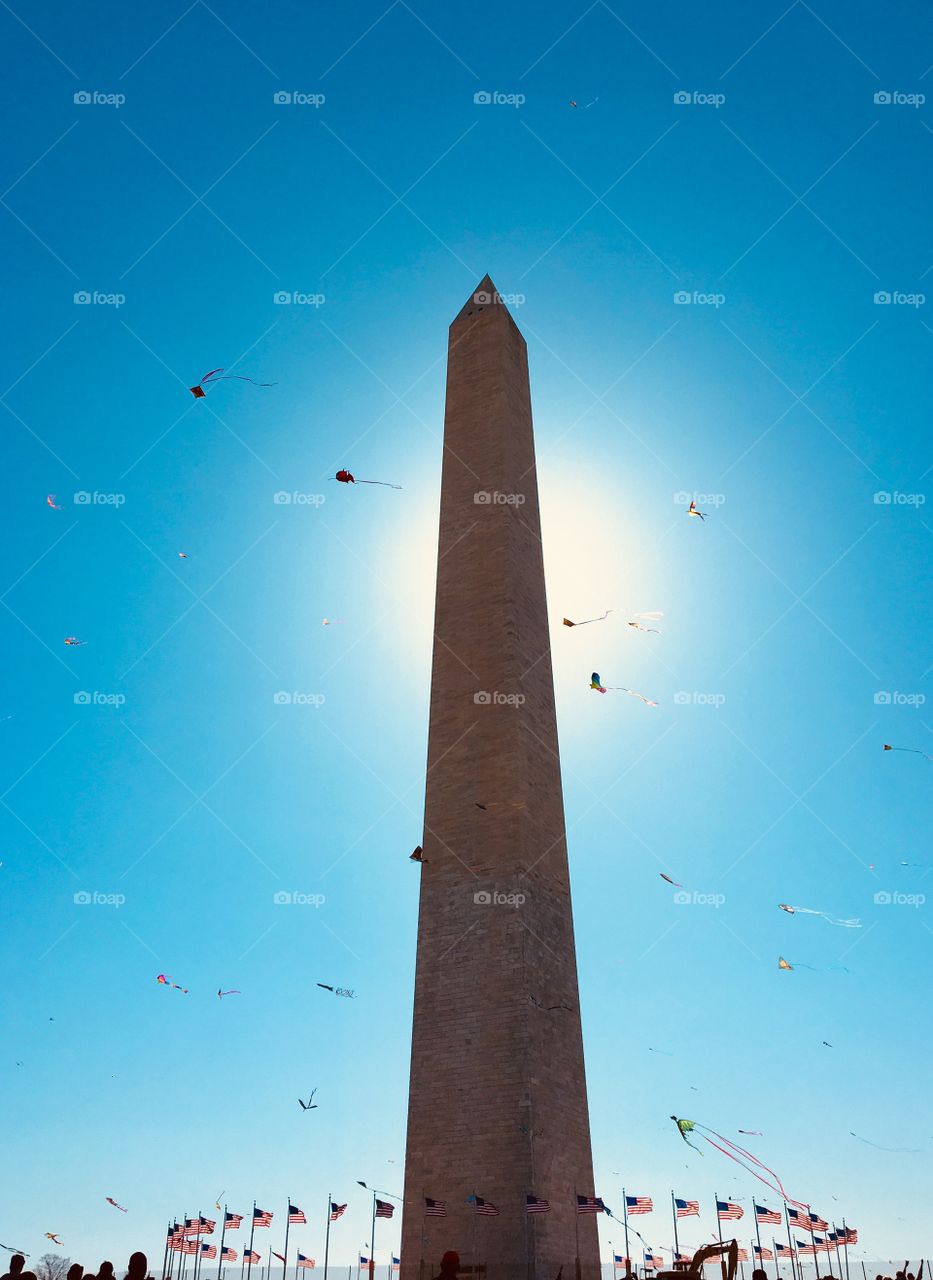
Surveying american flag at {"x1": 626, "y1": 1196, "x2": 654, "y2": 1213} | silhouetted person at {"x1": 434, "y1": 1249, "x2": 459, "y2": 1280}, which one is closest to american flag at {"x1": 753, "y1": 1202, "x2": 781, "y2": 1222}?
american flag at {"x1": 626, "y1": 1196, "x2": 654, "y2": 1213}

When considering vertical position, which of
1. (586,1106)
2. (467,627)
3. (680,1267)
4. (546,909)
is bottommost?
(680,1267)

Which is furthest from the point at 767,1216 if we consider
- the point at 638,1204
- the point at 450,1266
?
the point at 450,1266

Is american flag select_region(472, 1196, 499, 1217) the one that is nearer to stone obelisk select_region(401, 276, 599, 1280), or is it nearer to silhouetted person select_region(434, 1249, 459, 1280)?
stone obelisk select_region(401, 276, 599, 1280)

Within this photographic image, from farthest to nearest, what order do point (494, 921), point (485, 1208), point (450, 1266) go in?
point (494, 921) → point (485, 1208) → point (450, 1266)

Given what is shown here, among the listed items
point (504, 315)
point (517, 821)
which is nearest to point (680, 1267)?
point (517, 821)

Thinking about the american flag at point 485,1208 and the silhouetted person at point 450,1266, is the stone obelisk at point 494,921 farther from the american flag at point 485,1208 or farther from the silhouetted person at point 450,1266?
the silhouetted person at point 450,1266

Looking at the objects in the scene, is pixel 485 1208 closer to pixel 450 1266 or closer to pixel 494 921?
pixel 494 921

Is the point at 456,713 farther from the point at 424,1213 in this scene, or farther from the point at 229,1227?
the point at 229,1227
